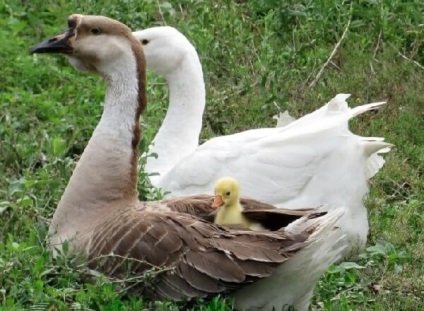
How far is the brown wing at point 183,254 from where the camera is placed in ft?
21.6

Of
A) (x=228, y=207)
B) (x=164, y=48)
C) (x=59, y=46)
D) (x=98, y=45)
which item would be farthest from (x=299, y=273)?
(x=164, y=48)

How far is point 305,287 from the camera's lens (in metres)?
6.83

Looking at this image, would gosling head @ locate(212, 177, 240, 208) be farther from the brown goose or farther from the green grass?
the green grass

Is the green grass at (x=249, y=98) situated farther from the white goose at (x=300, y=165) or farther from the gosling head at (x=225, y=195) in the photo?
the gosling head at (x=225, y=195)

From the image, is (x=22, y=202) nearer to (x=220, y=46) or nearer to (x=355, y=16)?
(x=220, y=46)

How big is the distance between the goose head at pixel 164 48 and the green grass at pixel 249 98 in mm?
491

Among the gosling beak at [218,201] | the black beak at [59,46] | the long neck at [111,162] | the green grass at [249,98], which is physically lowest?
the green grass at [249,98]

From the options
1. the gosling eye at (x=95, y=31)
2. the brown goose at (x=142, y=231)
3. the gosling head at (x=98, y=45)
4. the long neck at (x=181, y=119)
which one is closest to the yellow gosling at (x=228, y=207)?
the brown goose at (x=142, y=231)

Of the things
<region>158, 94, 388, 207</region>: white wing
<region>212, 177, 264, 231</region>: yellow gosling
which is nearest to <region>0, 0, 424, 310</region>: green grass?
<region>158, 94, 388, 207</region>: white wing

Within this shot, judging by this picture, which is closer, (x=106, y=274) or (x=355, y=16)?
(x=106, y=274)

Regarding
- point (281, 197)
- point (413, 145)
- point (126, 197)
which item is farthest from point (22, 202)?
point (413, 145)

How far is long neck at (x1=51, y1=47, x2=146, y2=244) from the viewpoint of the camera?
7215 millimetres

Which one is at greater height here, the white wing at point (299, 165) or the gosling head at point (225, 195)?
the gosling head at point (225, 195)

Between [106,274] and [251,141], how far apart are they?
190 cm
